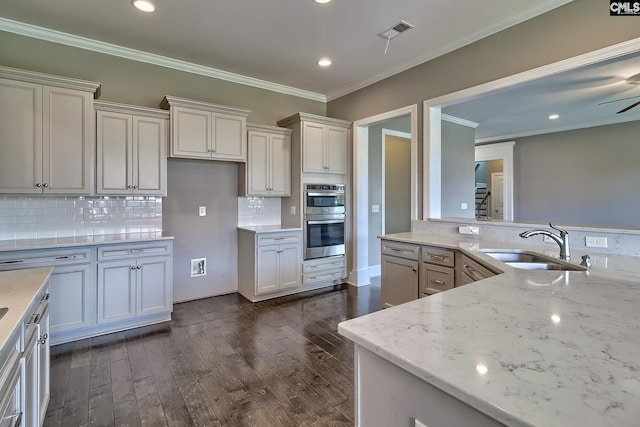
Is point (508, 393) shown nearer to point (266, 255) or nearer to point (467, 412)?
point (467, 412)

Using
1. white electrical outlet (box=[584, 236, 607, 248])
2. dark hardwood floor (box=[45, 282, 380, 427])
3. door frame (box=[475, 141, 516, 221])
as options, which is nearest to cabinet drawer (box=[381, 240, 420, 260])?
dark hardwood floor (box=[45, 282, 380, 427])

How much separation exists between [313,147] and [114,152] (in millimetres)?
2358

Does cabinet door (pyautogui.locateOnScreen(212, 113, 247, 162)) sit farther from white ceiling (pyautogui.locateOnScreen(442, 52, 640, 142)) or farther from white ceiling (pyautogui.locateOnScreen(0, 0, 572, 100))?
white ceiling (pyautogui.locateOnScreen(442, 52, 640, 142))

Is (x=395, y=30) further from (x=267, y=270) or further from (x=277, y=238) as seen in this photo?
(x=267, y=270)

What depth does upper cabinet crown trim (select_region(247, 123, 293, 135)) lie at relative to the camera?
13.7ft

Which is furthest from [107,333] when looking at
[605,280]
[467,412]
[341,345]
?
[605,280]

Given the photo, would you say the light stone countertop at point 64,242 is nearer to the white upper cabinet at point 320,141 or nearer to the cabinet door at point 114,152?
the cabinet door at point 114,152

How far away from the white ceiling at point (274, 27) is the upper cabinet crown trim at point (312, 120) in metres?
0.63

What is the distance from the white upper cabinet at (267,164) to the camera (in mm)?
4188

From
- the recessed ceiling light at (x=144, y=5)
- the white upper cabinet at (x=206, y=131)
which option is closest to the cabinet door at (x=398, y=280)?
the white upper cabinet at (x=206, y=131)

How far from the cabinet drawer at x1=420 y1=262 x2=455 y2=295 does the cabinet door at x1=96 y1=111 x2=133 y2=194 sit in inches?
123

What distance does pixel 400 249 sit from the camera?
332 centimetres

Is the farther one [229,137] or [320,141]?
[320,141]

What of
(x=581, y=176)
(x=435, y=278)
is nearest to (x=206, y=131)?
(x=435, y=278)
